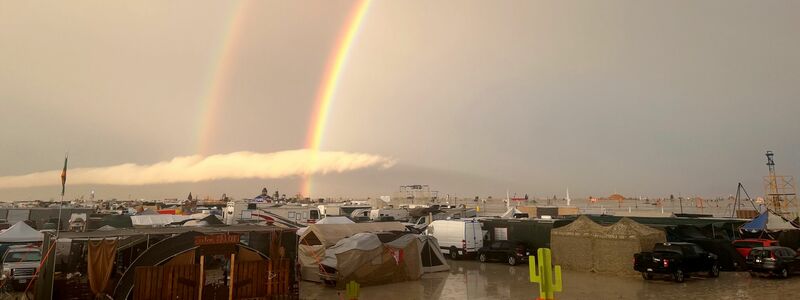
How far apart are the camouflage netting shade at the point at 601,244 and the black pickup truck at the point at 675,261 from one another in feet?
2.61

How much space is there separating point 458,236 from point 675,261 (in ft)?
41.2

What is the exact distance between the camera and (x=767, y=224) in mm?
26828

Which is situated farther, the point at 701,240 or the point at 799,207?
the point at 799,207

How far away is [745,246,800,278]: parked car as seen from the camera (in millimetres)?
18703

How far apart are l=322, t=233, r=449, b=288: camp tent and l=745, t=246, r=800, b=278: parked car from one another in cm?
1402

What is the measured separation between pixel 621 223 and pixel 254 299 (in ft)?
53.2

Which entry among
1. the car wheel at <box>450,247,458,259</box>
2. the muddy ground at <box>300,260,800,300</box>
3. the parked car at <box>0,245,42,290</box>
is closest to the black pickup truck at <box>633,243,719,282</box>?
the muddy ground at <box>300,260,800,300</box>

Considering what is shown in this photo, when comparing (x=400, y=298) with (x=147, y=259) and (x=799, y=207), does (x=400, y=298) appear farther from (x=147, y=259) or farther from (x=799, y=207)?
(x=799, y=207)

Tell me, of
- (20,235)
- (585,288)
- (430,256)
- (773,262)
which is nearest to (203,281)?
(430,256)

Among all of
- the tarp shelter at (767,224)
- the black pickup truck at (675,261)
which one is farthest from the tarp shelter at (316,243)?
the tarp shelter at (767,224)

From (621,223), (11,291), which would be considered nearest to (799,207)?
(621,223)

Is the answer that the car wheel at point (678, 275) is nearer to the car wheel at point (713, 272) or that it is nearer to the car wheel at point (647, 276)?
the car wheel at point (647, 276)

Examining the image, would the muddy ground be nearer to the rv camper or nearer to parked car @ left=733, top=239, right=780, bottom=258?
parked car @ left=733, top=239, right=780, bottom=258

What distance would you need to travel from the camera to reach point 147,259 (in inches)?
527
